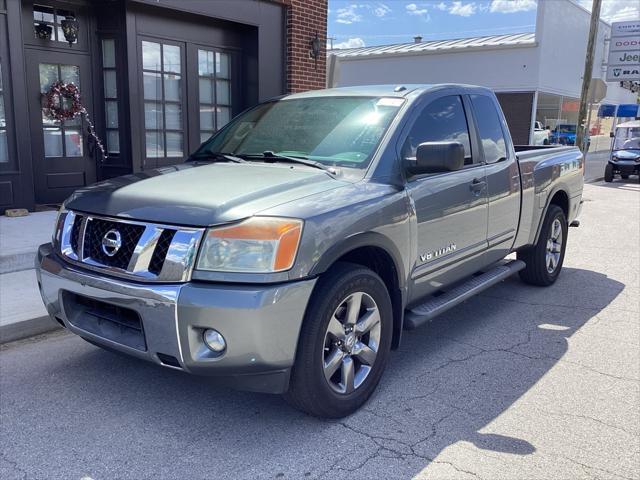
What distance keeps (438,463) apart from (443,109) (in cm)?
256

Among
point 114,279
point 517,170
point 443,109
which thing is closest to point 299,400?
point 114,279

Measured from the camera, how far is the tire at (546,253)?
6.03 m

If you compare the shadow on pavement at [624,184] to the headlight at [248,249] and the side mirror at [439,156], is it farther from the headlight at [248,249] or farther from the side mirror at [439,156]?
the headlight at [248,249]

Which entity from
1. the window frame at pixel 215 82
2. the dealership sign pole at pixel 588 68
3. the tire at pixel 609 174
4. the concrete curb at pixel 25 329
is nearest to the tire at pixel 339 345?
the concrete curb at pixel 25 329

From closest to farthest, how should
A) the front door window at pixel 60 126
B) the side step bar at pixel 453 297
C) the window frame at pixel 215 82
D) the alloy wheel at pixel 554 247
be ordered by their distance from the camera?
the side step bar at pixel 453 297 < the alloy wheel at pixel 554 247 < the front door window at pixel 60 126 < the window frame at pixel 215 82

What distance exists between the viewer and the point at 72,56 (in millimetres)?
8250

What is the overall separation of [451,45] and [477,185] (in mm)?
23885

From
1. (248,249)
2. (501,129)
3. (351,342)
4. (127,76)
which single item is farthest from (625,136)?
(248,249)

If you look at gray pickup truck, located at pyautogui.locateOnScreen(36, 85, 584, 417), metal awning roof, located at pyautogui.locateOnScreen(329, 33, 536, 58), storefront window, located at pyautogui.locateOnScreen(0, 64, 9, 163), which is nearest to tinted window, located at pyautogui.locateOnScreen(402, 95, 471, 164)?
gray pickup truck, located at pyautogui.locateOnScreen(36, 85, 584, 417)

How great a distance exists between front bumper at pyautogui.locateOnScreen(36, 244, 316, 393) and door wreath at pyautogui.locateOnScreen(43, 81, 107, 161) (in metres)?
5.71

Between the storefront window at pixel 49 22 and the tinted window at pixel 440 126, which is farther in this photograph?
the storefront window at pixel 49 22

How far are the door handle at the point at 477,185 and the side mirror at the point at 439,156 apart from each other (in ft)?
2.26

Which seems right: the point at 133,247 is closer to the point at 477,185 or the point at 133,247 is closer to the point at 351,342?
the point at 351,342

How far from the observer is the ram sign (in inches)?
969
